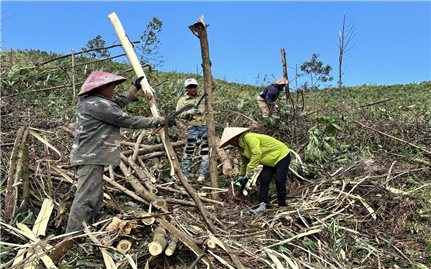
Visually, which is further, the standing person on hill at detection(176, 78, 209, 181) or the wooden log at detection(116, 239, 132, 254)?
the standing person on hill at detection(176, 78, 209, 181)

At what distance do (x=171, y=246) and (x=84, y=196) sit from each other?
2.92 feet

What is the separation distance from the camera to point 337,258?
375 cm

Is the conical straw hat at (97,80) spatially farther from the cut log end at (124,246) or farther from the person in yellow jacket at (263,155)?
the person in yellow jacket at (263,155)

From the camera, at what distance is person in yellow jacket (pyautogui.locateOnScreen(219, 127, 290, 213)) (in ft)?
14.9

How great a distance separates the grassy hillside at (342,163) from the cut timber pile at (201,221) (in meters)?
0.02

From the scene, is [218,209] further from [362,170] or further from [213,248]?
[362,170]

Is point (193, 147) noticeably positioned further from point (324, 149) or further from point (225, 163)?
point (324, 149)

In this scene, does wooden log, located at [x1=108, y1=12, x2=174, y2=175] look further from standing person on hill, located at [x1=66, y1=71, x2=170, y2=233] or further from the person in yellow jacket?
the person in yellow jacket

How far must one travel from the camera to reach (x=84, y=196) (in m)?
3.61

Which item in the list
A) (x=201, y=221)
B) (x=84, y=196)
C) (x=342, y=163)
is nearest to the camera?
(x=84, y=196)

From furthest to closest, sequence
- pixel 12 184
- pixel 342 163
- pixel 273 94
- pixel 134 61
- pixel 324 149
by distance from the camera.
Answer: pixel 273 94, pixel 324 149, pixel 342 163, pixel 134 61, pixel 12 184

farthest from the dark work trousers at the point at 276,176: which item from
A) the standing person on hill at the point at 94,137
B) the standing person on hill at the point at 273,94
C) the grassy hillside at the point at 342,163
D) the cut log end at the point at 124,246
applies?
the standing person on hill at the point at 273,94

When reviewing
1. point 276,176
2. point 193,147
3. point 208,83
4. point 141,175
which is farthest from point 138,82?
Answer: point 193,147

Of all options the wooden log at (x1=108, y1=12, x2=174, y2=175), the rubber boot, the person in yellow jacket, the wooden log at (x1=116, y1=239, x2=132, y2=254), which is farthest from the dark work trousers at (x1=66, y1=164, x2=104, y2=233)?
the rubber boot
